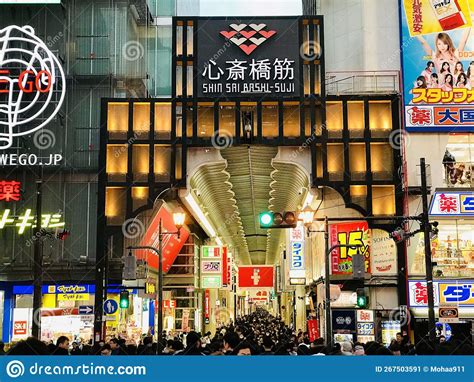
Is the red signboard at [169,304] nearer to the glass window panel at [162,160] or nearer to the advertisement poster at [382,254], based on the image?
the glass window panel at [162,160]

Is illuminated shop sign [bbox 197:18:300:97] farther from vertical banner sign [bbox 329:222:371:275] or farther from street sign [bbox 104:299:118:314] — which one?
street sign [bbox 104:299:118:314]

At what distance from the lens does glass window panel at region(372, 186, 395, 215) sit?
2609cm

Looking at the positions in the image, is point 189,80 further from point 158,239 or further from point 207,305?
point 207,305

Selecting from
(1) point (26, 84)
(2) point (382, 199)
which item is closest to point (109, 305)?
(2) point (382, 199)

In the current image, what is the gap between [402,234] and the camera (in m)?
19.2

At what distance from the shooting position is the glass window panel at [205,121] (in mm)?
26656

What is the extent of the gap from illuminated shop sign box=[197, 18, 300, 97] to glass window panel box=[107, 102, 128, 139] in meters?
3.08

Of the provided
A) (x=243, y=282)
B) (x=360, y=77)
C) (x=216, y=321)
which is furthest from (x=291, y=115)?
(x=216, y=321)

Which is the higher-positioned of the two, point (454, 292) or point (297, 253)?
point (297, 253)

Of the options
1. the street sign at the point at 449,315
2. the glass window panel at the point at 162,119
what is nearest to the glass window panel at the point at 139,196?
the glass window panel at the point at 162,119

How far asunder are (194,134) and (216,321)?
25.5 meters

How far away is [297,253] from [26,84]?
46.0ft

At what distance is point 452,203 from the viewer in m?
25.2
